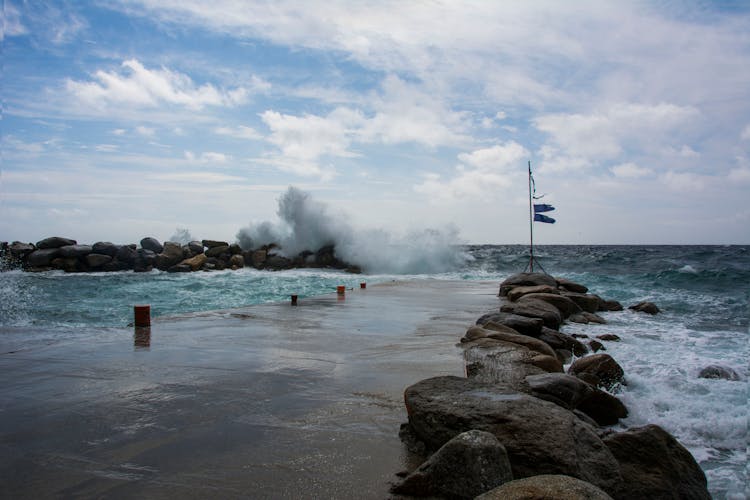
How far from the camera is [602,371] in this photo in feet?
18.6

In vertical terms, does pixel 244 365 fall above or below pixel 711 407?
above

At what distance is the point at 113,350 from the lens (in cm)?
620

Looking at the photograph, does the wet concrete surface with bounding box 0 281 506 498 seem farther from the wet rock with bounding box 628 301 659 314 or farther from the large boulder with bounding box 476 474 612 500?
the wet rock with bounding box 628 301 659 314

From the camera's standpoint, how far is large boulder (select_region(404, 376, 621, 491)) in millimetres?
2736

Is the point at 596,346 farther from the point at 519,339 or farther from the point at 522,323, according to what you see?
the point at 519,339

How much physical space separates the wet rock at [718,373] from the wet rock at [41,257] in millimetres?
31669

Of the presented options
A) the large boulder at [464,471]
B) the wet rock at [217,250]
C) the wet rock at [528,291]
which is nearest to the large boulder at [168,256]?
the wet rock at [217,250]

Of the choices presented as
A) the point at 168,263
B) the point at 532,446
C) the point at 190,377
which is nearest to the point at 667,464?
the point at 532,446

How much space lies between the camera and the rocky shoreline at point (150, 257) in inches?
1098

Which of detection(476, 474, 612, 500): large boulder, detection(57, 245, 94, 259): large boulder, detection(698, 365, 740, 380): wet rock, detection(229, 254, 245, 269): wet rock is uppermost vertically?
detection(57, 245, 94, 259): large boulder

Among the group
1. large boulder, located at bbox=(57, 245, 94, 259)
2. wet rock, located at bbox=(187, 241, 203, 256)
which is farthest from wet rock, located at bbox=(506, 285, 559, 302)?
large boulder, located at bbox=(57, 245, 94, 259)

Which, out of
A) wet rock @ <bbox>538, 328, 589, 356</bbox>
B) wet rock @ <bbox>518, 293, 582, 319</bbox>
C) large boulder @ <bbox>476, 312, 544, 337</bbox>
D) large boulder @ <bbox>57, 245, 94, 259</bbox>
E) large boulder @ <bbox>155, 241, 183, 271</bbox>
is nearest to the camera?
wet rock @ <bbox>538, 328, 589, 356</bbox>

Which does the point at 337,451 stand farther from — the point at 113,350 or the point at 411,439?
the point at 113,350

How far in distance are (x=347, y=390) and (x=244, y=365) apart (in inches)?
61.1
